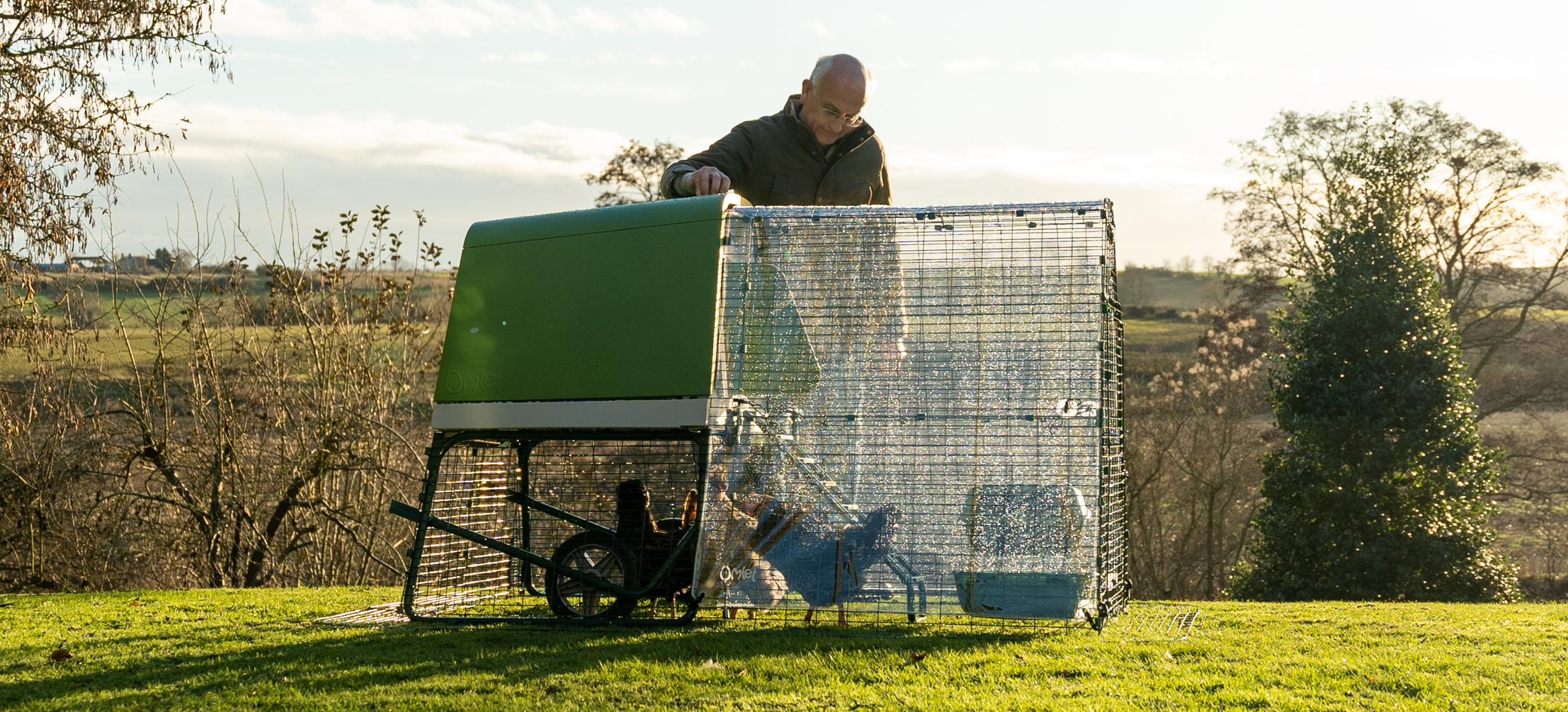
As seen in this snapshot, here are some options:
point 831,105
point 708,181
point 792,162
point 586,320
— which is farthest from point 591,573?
point 831,105

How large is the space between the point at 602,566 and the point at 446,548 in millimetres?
878

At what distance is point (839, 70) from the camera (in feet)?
17.6

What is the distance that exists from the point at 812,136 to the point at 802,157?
12cm

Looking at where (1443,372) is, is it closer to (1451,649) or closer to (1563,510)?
(1451,649)

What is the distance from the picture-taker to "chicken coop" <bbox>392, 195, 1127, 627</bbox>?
4.39 m

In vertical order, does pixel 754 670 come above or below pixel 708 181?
below

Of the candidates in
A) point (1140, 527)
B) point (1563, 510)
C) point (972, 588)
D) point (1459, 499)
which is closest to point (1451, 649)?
point (972, 588)

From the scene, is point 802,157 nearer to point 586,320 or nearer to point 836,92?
point 836,92

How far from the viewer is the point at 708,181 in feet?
16.8

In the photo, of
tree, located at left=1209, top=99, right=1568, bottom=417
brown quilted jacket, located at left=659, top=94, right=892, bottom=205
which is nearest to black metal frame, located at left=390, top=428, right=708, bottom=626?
brown quilted jacket, located at left=659, top=94, right=892, bottom=205

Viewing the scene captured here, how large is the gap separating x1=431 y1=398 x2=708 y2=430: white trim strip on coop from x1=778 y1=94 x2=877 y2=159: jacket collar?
1676 millimetres

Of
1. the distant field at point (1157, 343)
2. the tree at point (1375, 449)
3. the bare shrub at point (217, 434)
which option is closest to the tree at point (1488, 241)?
the distant field at point (1157, 343)

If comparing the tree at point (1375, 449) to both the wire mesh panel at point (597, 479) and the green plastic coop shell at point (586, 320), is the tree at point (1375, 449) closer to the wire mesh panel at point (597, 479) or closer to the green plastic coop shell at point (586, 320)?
the wire mesh panel at point (597, 479)

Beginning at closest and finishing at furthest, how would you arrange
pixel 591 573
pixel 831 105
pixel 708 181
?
pixel 591 573 < pixel 708 181 < pixel 831 105
